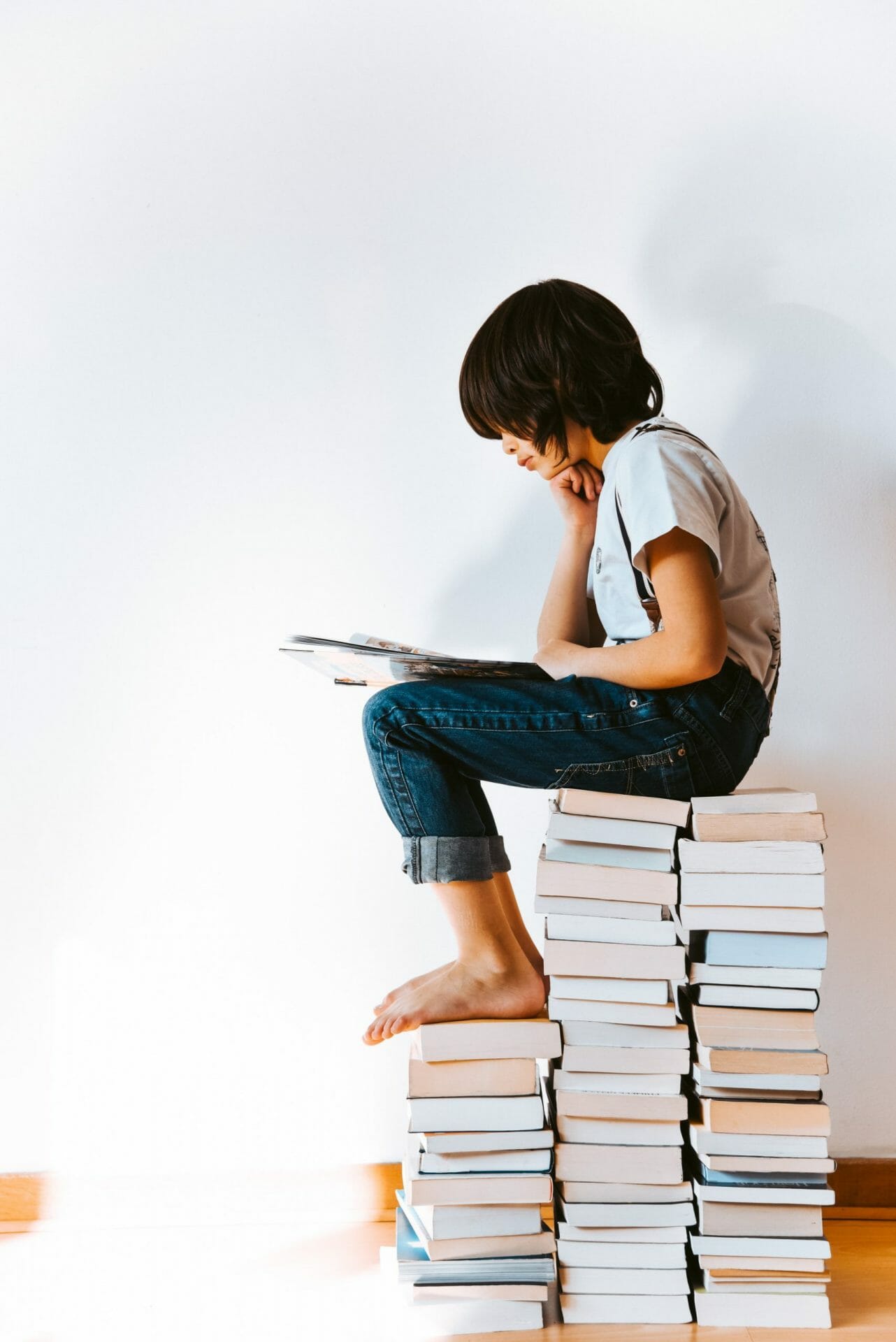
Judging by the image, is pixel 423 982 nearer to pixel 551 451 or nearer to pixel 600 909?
pixel 600 909

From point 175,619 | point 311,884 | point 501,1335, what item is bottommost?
point 501,1335

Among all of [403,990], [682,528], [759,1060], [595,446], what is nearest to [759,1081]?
[759,1060]

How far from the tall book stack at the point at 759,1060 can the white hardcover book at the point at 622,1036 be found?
33 millimetres

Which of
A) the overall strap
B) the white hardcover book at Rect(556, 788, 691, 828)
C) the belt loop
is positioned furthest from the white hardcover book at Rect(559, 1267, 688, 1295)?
the overall strap

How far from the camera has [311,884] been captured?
179 cm

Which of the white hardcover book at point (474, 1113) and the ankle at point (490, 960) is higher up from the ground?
the ankle at point (490, 960)

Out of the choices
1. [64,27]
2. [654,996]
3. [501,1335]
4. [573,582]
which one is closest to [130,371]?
[64,27]

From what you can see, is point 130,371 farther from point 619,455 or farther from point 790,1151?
point 790,1151

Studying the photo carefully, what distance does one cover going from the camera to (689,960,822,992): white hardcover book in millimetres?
1364

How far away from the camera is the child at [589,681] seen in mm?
1337

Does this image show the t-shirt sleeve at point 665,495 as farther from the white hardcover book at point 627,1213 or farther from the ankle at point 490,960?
the white hardcover book at point 627,1213

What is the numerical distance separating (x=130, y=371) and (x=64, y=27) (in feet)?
1.88

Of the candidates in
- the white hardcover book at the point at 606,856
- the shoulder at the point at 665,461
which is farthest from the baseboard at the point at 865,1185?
the shoulder at the point at 665,461

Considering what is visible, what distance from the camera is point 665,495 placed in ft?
4.32
